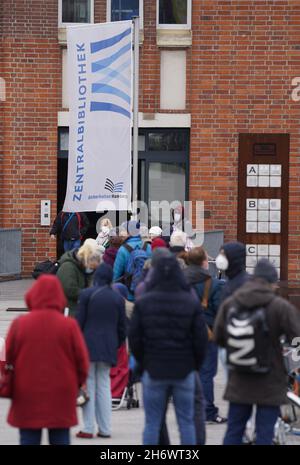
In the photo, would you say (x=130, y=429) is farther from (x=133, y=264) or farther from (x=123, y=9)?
(x=123, y=9)

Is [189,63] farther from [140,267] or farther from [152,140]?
[140,267]

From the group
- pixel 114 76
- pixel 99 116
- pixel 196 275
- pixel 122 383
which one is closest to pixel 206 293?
pixel 196 275

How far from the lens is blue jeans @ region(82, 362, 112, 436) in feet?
37.7

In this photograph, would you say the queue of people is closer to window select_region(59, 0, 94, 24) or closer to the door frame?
the door frame

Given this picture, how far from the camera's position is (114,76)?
62.5 feet

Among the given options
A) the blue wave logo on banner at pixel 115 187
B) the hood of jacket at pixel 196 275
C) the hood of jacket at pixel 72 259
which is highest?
the blue wave logo on banner at pixel 115 187

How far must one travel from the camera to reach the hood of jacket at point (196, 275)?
12.0m

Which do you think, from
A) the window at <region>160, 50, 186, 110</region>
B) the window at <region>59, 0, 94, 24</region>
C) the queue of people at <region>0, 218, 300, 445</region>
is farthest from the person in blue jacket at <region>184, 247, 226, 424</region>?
the window at <region>59, 0, 94, 24</region>

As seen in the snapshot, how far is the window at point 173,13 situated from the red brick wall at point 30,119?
2.04 metres

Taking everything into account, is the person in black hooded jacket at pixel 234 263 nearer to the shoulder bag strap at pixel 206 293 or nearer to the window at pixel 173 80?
the shoulder bag strap at pixel 206 293

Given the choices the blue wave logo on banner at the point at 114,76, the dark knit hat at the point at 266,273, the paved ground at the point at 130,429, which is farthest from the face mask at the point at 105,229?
the dark knit hat at the point at 266,273

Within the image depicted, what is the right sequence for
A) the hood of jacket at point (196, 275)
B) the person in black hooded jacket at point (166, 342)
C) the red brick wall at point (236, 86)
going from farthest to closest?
the red brick wall at point (236, 86), the hood of jacket at point (196, 275), the person in black hooded jacket at point (166, 342)

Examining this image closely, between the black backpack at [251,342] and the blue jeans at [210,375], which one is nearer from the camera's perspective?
the black backpack at [251,342]
